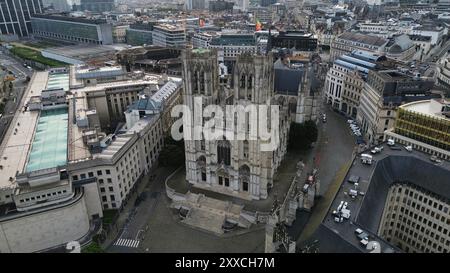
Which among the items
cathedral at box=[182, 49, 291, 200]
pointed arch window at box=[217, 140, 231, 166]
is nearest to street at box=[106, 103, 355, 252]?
cathedral at box=[182, 49, 291, 200]

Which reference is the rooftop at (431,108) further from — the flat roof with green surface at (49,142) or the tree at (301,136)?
the flat roof with green surface at (49,142)

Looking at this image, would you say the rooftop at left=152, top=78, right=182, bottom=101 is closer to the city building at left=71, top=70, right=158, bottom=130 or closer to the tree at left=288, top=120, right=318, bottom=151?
the city building at left=71, top=70, right=158, bottom=130

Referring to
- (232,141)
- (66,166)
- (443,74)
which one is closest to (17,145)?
(66,166)

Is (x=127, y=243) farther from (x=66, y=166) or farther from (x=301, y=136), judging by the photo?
(x=301, y=136)

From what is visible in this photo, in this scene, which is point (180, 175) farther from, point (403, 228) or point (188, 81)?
point (403, 228)
